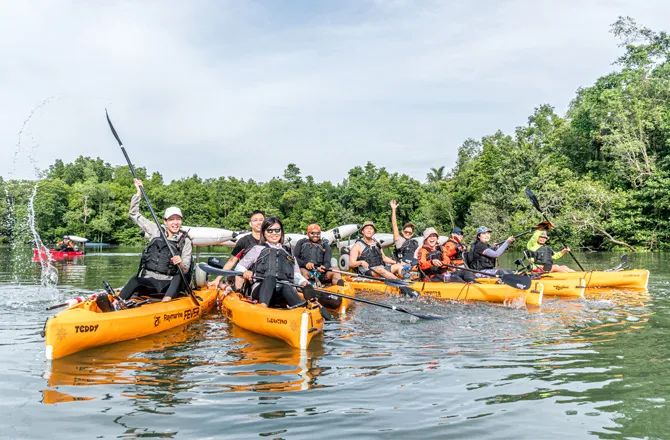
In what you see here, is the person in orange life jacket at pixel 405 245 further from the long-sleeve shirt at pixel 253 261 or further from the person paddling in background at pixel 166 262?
the person paddling in background at pixel 166 262

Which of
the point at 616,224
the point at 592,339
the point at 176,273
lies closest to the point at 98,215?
the point at 616,224

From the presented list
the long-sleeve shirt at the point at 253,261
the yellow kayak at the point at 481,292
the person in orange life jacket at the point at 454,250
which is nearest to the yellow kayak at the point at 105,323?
the long-sleeve shirt at the point at 253,261

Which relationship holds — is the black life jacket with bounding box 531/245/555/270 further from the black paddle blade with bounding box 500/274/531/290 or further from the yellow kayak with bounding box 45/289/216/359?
the yellow kayak with bounding box 45/289/216/359

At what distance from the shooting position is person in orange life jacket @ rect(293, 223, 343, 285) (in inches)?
369

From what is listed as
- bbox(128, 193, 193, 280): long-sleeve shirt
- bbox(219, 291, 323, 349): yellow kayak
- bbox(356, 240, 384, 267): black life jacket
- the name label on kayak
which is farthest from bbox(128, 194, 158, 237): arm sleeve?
bbox(356, 240, 384, 267): black life jacket

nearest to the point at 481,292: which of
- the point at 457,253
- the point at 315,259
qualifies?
the point at 457,253

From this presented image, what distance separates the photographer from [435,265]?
9.72m

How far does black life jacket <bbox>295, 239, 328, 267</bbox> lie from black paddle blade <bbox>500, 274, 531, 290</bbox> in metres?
3.11

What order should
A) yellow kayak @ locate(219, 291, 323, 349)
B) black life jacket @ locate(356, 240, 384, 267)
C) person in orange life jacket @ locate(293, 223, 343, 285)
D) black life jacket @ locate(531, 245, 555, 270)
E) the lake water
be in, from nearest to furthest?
the lake water < yellow kayak @ locate(219, 291, 323, 349) < person in orange life jacket @ locate(293, 223, 343, 285) < black life jacket @ locate(356, 240, 384, 267) < black life jacket @ locate(531, 245, 555, 270)

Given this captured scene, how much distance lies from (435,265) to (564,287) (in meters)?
2.36

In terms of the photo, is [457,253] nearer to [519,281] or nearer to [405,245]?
[519,281]

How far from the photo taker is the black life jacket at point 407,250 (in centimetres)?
1251

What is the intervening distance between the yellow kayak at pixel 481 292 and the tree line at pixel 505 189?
19.0 feet

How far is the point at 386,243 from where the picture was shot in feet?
44.1
